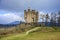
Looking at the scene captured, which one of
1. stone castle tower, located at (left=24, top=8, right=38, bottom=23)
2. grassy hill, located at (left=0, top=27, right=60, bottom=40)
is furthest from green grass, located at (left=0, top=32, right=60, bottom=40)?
stone castle tower, located at (left=24, top=8, right=38, bottom=23)

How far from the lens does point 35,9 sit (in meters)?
3.35

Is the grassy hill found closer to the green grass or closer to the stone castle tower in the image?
the green grass

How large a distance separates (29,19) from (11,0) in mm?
732

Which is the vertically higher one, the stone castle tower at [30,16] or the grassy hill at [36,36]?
the stone castle tower at [30,16]

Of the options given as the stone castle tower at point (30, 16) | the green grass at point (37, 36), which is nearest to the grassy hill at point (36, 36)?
the green grass at point (37, 36)

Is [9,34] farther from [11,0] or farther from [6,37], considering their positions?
[11,0]

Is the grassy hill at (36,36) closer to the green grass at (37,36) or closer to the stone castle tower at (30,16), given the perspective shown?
the green grass at (37,36)

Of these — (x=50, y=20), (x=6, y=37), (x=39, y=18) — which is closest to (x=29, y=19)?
(x=39, y=18)

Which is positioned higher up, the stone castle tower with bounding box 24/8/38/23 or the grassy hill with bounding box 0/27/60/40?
the stone castle tower with bounding box 24/8/38/23

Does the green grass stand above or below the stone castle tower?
below

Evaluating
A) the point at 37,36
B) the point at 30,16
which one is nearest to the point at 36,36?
the point at 37,36

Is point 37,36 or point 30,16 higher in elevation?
point 30,16

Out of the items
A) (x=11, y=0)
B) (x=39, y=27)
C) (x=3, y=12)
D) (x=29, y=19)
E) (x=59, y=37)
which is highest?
(x=11, y=0)

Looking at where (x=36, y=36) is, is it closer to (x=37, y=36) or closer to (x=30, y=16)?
(x=37, y=36)
